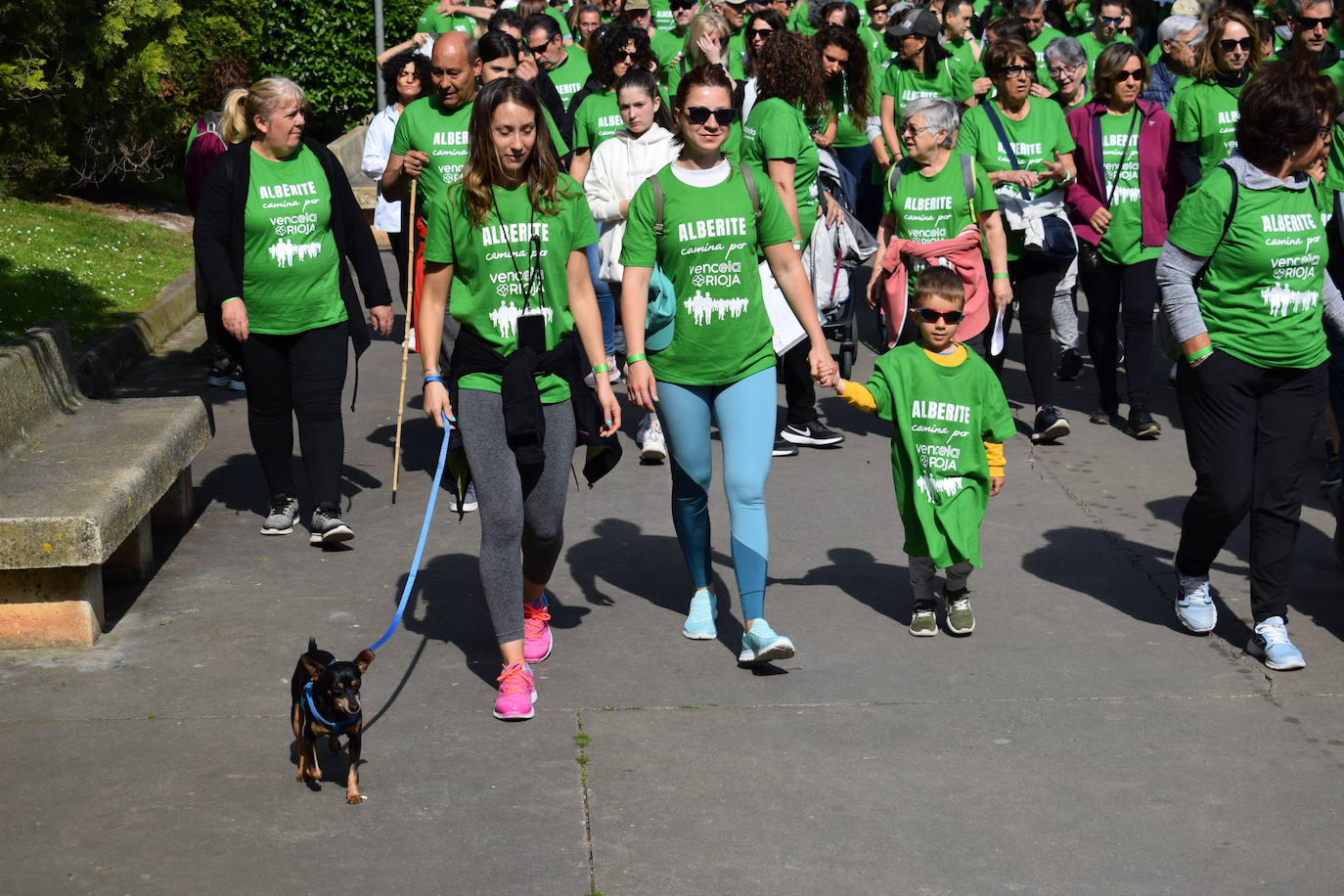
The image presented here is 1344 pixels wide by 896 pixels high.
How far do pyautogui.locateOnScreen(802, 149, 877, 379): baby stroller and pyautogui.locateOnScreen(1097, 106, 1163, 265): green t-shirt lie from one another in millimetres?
1261

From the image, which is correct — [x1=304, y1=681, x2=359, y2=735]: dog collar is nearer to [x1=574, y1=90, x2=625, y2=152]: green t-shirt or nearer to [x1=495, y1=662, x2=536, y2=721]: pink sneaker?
[x1=495, y1=662, x2=536, y2=721]: pink sneaker

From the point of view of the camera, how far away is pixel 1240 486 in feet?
19.2

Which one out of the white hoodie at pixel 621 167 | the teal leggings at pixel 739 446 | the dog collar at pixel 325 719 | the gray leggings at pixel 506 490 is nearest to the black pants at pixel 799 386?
the white hoodie at pixel 621 167

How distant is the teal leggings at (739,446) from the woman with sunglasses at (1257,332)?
145 centimetres

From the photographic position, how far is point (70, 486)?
620cm

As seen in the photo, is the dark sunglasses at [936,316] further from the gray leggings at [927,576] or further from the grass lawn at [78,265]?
the grass lawn at [78,265]

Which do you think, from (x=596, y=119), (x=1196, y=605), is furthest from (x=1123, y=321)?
(x=1196, y=605)

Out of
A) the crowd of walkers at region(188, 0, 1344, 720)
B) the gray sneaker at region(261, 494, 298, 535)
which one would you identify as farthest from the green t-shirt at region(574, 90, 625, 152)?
the gray sneaker at region(261, 494, 298, 535)

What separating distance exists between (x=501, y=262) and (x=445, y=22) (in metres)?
9.03

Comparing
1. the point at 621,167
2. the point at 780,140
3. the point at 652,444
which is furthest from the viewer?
the point at 652,444

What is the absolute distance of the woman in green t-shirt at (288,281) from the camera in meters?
7.17

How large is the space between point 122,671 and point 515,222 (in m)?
2.02

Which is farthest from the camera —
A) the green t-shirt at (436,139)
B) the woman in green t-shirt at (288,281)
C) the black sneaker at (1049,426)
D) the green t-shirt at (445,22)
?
the green t-shirt at (445,22)

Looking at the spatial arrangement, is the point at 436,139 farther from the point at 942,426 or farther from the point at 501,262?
the point at 942,426
